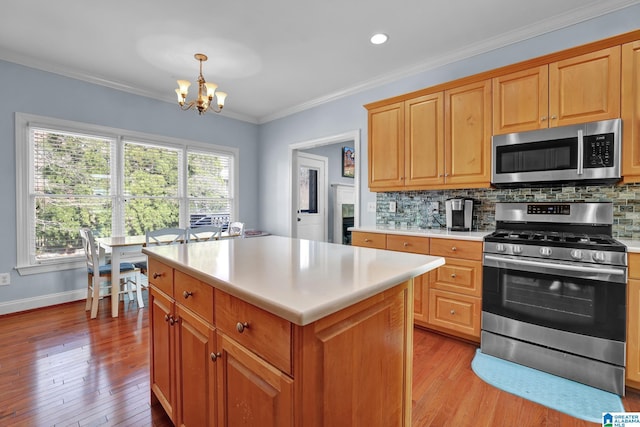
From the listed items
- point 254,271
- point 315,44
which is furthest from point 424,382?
point 315,44

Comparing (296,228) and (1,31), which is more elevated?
(1,31)

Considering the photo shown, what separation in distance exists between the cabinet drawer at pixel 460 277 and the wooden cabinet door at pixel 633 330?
0.80 m

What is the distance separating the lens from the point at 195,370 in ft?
4.08

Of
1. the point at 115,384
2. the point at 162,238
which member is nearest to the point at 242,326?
the point at 115,384

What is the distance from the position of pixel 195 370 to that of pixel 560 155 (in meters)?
2.66

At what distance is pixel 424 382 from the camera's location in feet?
6.44

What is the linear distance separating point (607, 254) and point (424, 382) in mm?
1356

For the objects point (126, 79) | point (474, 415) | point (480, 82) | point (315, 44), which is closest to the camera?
point (474, 415)

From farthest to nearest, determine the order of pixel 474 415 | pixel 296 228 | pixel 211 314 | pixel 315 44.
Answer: pixel 296 228
pixel 315 44
pixel 474 415
pixel 211 314

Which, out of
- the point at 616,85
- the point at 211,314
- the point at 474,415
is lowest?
the point at 474,415

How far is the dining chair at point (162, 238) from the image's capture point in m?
3.07

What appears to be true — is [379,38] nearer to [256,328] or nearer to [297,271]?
[297,271]

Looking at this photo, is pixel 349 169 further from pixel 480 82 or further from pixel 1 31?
pixel 1 31

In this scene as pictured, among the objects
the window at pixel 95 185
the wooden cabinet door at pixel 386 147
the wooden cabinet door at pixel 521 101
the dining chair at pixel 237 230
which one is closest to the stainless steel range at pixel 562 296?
the wooden cabinet door at pixel 521 101
